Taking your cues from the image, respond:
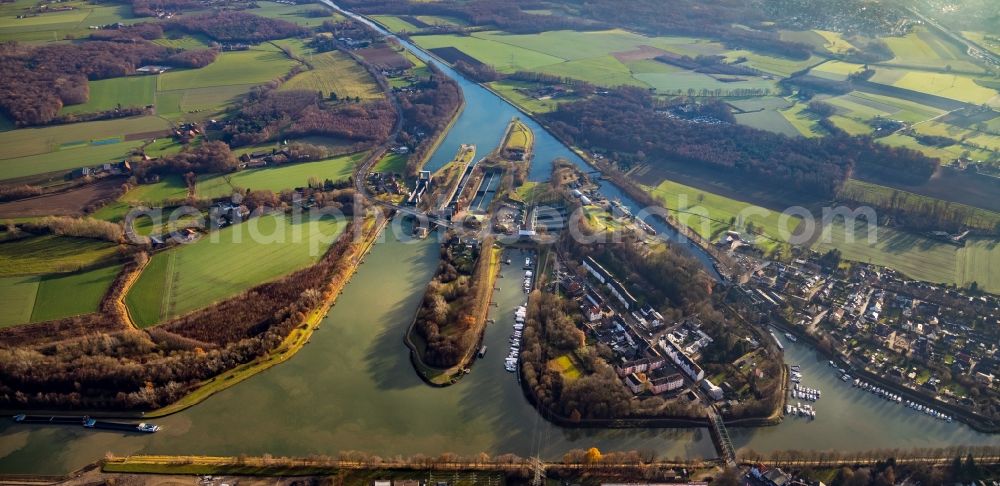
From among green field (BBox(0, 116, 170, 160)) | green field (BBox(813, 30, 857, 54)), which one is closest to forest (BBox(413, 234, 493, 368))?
green field (BBox(0, 116, 170, 160))

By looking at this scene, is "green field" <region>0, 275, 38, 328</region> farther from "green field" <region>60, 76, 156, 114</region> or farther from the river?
"green field" <region>60, 76, 156, 114</region>

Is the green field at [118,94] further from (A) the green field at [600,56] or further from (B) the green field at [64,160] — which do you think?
(A) the green field at [600,56]

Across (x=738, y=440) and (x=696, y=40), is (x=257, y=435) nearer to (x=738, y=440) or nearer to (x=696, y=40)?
(x=738, y=440)

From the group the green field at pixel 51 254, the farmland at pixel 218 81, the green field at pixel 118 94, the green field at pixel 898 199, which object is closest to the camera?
the green field at pixel 51 254

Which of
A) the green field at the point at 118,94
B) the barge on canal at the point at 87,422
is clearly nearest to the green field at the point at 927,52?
the barge on canal at the point at 87,422

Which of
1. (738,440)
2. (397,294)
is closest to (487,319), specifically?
(397,294)
